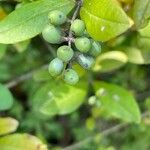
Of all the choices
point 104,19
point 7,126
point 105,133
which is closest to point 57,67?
point 104,19

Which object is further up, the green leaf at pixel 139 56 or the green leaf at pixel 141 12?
the green leaf at pixel 141 12

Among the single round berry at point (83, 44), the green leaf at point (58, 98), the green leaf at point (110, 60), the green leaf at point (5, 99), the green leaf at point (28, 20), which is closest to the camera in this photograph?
the single round berry at point (83, 44)

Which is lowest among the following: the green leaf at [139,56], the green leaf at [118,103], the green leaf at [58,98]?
the green leaf at [118,103]

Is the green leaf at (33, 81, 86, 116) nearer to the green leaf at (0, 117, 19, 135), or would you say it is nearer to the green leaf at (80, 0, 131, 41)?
the green leaf at (0, 117, 19, 135)

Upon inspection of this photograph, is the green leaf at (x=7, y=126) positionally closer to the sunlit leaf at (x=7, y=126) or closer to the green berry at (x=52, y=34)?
Answer: the sunlit leaf at (x=7, y=126)

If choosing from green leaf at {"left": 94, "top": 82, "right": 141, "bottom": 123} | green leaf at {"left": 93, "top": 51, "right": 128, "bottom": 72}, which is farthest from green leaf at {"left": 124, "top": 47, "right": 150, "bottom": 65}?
green leaf at {"left": 94, "top": 82, "right": 141, "bottom": 123}

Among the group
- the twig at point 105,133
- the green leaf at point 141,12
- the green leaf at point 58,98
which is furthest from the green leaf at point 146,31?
the twig at point 105,133
